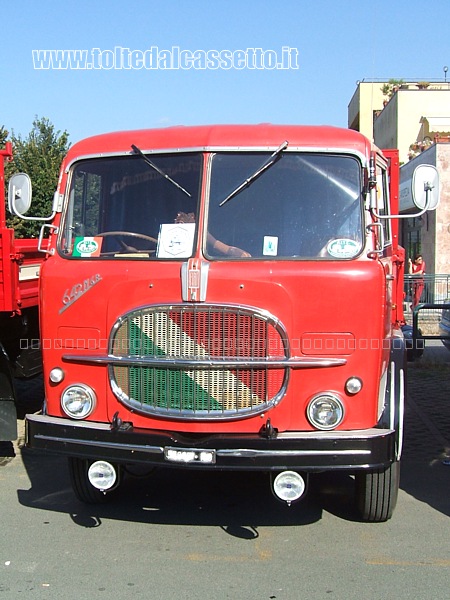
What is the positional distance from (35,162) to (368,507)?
44.4 ft

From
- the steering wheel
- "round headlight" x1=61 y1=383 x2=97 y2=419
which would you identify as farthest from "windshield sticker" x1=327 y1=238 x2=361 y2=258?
"round headlight" x1=61 y1=383 x2=97 y2=419

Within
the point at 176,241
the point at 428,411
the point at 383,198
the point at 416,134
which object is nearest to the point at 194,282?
the point at 176,241

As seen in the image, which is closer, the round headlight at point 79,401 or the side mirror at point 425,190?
the round headlight at point 79,401

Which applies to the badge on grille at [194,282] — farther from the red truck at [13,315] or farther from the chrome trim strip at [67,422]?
the red truck at [13,315]

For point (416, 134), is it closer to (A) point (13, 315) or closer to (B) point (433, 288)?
(B) point (433, 288)

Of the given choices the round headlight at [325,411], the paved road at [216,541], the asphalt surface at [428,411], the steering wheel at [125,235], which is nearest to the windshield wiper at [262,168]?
the steering wheel at [125,235]

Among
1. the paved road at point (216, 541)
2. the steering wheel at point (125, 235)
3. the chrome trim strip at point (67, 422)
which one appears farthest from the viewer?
the steering wheel at point (125, 235)

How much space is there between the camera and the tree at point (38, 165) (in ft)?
43.5

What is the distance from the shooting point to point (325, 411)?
453 centimetres

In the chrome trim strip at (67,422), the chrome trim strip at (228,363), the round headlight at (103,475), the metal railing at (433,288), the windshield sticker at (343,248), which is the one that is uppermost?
the windshield sticker at (343,248)

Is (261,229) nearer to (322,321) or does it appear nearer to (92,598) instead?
(322,321)

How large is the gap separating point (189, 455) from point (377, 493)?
141cm

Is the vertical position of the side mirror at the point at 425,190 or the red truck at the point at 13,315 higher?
the side mirror at the point at 425,190

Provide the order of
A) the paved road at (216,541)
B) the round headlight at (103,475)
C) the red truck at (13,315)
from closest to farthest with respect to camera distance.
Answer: the paved road at (216,541)
the round headlight at (103,475)
the red truck at (13,315)
